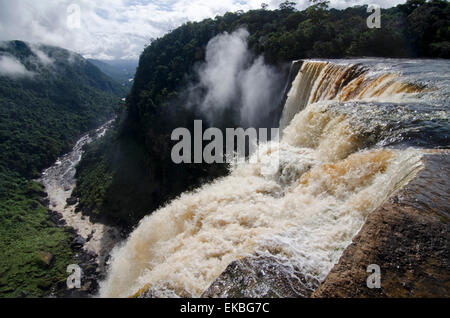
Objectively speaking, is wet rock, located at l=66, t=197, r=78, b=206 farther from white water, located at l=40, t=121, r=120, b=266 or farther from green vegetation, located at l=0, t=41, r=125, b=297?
green vegetation, located at l=0, t=41, r=125, b=297

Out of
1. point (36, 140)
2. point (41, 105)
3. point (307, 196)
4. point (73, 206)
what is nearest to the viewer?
point (307, 196)

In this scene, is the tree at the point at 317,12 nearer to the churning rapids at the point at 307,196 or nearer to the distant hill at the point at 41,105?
the churning rapids at the point at 307,196

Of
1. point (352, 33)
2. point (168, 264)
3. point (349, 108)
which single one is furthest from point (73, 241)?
point (352, 33)

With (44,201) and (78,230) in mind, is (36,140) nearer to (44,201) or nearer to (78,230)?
(44,201)

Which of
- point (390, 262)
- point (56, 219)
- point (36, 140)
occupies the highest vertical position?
point (390, 262)

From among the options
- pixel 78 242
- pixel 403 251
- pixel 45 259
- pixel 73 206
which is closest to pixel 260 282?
pixel 403 251

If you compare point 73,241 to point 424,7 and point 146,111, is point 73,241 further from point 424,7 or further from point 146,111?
point 424,7
